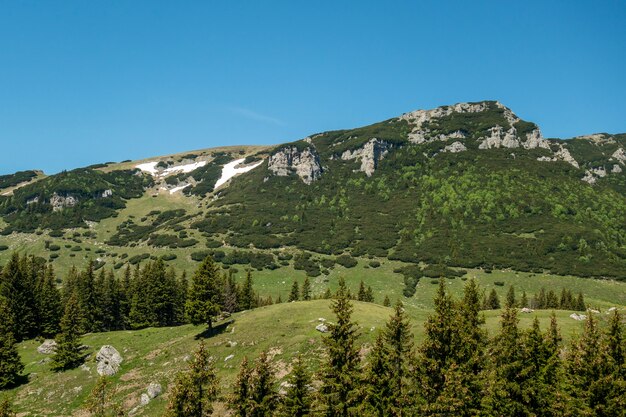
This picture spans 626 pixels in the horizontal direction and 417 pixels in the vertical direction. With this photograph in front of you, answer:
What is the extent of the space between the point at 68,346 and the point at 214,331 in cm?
2061

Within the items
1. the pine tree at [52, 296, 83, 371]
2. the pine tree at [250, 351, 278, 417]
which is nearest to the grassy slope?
the pine tree at [52, 296, 83, 371]

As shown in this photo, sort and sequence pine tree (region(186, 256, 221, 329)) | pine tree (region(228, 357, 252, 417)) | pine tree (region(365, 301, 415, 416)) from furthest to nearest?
pine tree (region(186, 256, 221, 329)) → pine tree (region(228, 357, 252, 417)) → pine tree (region(365, 301, 415, 416))

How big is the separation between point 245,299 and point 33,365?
44.6 m

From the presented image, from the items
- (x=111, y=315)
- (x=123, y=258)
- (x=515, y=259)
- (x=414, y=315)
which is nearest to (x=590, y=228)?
(x=515, y=259)

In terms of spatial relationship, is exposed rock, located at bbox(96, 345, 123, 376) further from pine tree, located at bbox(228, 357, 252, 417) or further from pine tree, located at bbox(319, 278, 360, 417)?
pine tree, located at bbox(319, 278, 360, 417)

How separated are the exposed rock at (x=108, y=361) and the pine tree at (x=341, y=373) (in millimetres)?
38430

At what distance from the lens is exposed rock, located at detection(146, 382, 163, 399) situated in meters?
49.4

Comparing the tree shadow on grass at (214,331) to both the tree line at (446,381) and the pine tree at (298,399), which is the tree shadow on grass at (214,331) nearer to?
the tree line at (446,381)

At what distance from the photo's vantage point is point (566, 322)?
5538cm

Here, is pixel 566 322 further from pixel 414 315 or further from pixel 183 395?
pixel 183 395

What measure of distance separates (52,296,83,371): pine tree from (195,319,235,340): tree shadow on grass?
16953mm

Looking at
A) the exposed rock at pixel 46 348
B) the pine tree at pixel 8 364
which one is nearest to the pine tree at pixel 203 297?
the pine tree at pixel 8 364

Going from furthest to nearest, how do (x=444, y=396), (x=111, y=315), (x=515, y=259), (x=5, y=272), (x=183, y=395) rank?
(x=515, y=259)
(x=111, y=315)
(x=5, y=272)
(x=183, y=395)
(x=444, y=396)

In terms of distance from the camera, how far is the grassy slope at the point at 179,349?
50.8 meters
